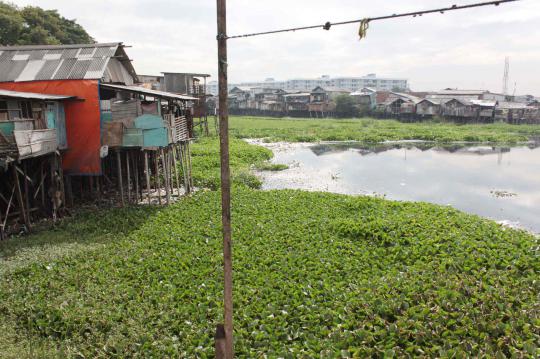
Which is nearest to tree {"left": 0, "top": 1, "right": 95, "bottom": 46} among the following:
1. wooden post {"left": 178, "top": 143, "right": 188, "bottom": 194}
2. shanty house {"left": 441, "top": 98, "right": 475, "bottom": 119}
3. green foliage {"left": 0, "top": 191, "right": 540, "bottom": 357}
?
wooden post {"left": 178, "top": 143, "right": 188, "bottom": 194}

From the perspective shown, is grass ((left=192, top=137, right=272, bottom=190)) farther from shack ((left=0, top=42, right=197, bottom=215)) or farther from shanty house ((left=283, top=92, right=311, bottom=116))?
shanty house ((left=283, top=92, right=311, bottom=116))

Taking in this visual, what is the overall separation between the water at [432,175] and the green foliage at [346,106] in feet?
103

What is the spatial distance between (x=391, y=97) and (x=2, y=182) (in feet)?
214

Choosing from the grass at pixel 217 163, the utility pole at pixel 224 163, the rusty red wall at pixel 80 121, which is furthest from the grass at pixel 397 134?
the utility pole at pixel 224 163

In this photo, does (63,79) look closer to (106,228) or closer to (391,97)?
(106,228)

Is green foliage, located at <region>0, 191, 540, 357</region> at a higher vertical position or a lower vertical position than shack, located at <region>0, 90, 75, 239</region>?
lower

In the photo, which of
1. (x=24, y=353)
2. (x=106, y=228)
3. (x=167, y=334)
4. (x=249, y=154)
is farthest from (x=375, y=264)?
(x=249, y=154)

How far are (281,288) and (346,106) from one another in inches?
2562

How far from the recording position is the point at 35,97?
12.8 metres

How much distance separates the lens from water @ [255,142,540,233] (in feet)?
66.1

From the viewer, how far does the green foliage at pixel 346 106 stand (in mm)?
70688

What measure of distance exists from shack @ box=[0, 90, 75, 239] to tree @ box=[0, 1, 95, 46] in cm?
1922

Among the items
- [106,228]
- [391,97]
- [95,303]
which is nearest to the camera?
[95,303]

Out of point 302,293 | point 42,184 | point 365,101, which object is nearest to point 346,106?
point 365,101
